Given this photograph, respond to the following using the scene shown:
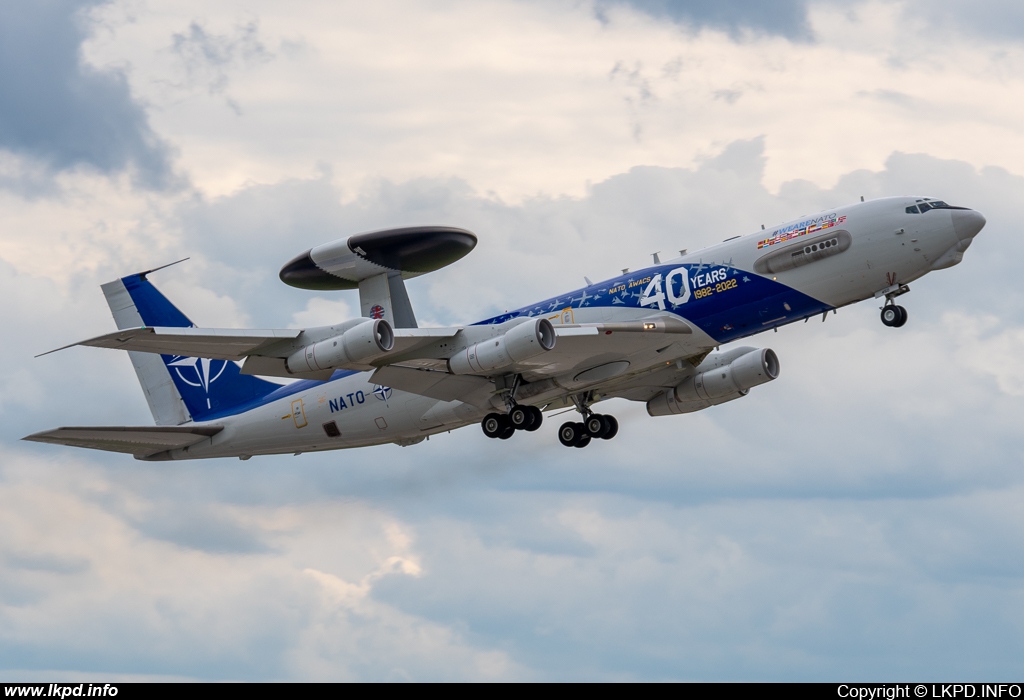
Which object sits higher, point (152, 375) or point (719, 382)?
point (152, 375)

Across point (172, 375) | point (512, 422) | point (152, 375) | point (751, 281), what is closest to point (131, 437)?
point (172, 375)

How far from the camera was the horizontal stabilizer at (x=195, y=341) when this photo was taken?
38.2 m

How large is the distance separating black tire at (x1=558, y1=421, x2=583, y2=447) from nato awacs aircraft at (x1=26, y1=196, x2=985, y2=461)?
6 cm

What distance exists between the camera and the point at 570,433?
161 ft

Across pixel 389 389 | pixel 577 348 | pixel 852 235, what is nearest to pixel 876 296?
pixel 852 235

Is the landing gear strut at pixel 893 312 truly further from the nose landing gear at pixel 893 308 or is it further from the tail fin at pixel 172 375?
the tail fin at pixel 172 375

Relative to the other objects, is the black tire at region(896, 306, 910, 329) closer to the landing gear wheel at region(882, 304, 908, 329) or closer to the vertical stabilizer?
the landing gear wheel at region(882, 304, 908, 329)

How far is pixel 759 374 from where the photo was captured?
47.9 meters

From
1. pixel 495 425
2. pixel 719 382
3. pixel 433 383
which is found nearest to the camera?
pixel 433 383

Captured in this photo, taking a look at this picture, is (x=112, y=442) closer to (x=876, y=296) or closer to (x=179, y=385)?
(x=179, y=385)

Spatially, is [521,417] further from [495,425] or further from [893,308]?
[893,308]

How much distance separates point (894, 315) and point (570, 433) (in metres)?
13.7

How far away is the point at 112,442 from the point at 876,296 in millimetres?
28268

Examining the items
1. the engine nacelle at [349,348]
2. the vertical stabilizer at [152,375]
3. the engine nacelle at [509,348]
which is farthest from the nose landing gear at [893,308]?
the vertical stabilizer at [152,375]
